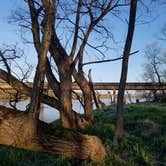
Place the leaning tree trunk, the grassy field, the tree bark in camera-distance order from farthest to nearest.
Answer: the leaning tree trunk
the tree bark
the grassy field

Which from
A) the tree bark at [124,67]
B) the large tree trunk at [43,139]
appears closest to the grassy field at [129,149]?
the large tree trunk at [43,139]

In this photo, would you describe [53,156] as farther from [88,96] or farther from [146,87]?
[146,87]

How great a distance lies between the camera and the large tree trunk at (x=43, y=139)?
21.7 feet

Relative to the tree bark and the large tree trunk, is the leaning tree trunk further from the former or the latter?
the large tree trunk

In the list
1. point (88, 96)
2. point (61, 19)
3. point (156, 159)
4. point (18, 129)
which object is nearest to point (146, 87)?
point (88, 96)

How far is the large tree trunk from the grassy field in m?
0.26

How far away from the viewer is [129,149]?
856cm

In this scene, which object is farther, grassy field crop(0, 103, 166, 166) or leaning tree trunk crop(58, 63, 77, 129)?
leaning tree trunk crop(58, 63, 77, 129)

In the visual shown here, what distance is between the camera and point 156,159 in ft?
26.9

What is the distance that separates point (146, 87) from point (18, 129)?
39.0 feet

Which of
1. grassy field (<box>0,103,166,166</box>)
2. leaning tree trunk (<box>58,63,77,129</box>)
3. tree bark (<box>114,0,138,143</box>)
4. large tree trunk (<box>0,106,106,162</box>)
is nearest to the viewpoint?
large tree trunk (<box>0,106,106,162</box>)

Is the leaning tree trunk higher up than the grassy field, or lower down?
higher up

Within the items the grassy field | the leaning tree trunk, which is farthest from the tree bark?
the leaning tree trunk

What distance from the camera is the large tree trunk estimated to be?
260 inches
